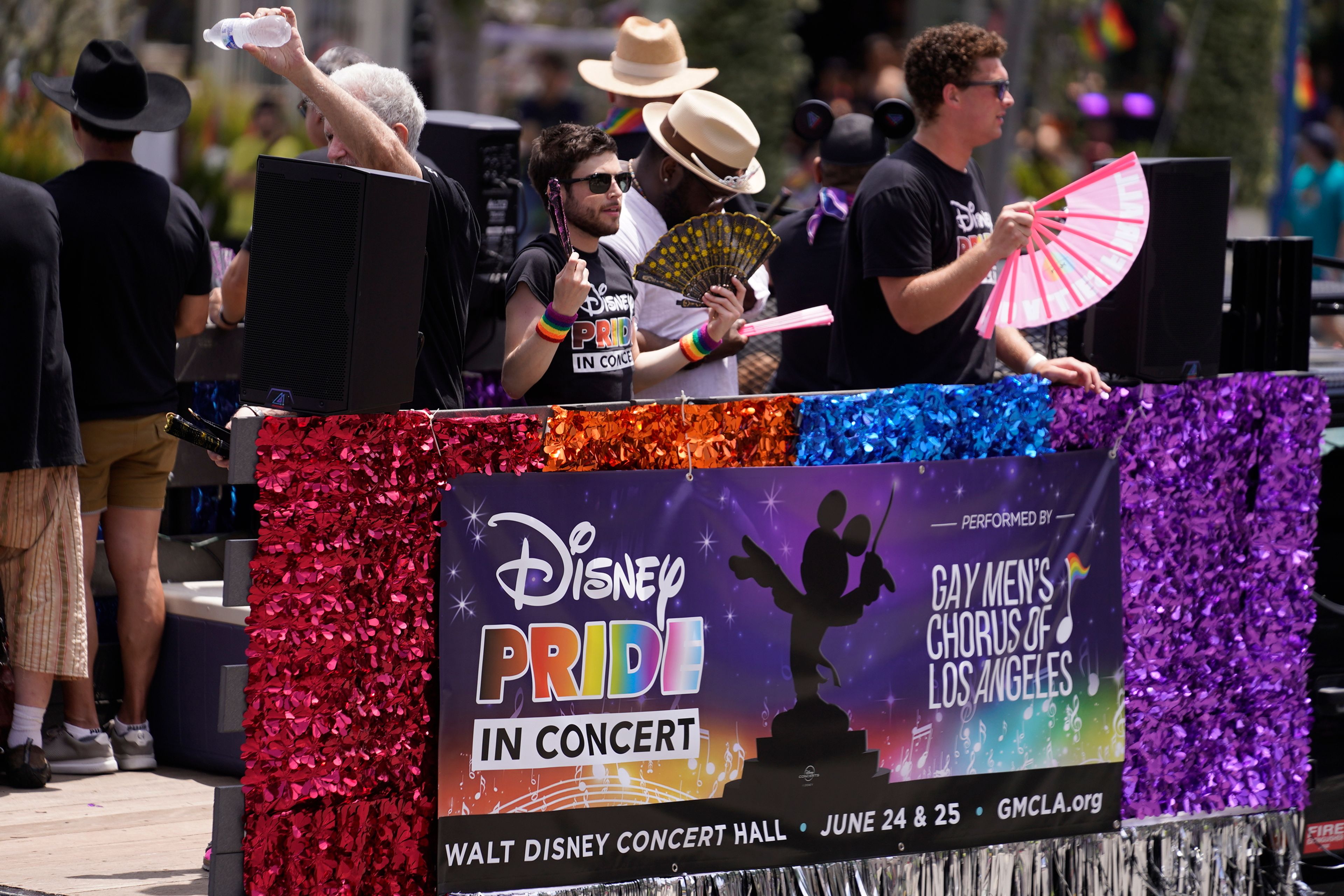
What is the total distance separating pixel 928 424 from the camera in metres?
4.16

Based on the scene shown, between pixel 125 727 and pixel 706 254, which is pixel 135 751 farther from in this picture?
pixel 706 254

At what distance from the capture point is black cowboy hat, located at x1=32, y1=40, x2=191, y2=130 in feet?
15.8

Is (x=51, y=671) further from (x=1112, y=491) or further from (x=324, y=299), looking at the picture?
(x=1112, y=491)

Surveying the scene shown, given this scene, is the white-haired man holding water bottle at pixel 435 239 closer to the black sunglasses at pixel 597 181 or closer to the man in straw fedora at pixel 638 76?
the black sunglasses at pixel 597 181

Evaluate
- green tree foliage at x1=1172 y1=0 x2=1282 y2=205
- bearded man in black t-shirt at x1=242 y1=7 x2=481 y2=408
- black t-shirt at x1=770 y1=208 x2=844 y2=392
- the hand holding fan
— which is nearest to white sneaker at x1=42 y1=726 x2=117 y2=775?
bearded man in black t-shirt at x1=242 y1=7 x2=481 y2=408

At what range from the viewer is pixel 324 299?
11.5 ft

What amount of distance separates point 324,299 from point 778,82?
15587 millimetres

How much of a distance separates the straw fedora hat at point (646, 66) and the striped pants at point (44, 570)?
2.52 metres

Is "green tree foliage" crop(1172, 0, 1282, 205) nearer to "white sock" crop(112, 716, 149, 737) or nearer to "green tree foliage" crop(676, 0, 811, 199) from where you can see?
"green tree foliage" crop(676, 0, 811, 199)

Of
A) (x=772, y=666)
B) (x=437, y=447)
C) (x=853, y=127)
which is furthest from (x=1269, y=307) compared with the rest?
(x=437, y=447)

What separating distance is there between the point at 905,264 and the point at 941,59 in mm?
663

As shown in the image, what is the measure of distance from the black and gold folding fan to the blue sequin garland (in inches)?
21.1

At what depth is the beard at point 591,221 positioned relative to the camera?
13.9ft

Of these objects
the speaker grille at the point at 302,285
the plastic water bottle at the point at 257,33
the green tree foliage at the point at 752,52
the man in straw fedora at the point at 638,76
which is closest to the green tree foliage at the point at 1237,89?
the green tree foliage at the point at 752,52
